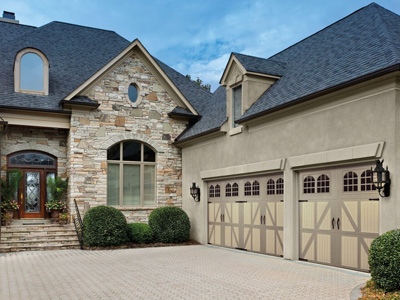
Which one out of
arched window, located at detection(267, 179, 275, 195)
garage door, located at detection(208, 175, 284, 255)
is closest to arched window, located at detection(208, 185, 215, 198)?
garage door, located at detection(208, 175, 284, 255)

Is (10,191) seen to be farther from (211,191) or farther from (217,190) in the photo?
(217,190)

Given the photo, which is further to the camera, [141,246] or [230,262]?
[141,246]

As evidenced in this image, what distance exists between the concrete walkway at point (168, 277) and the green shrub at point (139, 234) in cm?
252

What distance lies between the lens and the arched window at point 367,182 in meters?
9.83

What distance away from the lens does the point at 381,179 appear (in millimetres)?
9086

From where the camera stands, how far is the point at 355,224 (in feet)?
33.4

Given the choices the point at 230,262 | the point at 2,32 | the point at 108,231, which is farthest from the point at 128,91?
the point at 230,262

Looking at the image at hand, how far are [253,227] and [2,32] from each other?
15240 mm

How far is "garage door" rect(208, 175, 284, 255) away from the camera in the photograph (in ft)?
42.8

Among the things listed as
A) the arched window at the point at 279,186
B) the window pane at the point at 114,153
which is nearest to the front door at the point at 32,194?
the window pane at the point at 114,153

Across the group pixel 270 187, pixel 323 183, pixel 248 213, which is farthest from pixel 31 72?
pixel 323 183

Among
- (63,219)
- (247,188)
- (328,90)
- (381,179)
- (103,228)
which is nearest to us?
(381,179)

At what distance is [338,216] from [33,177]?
1241 cm

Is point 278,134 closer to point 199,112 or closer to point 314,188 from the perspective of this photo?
point 314,188
